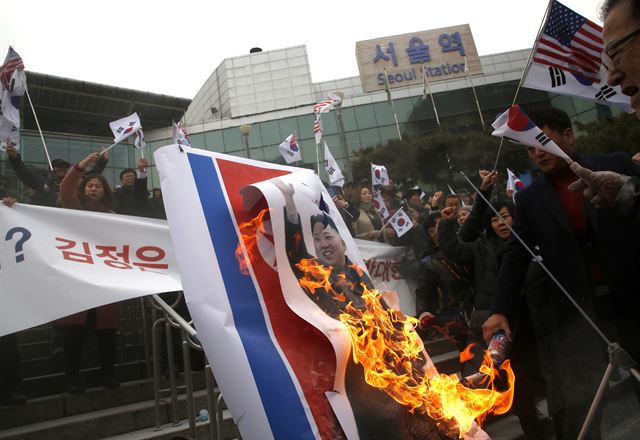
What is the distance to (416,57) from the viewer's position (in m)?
36.6

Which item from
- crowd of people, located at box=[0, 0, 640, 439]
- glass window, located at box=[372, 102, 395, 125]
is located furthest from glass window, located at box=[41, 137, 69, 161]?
crowd of people, located at box=[0, 0, 640, 439]

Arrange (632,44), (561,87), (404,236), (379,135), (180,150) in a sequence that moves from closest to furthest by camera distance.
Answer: (632,44) < (180,150) < (561,87) < (404,236) < (379,135)

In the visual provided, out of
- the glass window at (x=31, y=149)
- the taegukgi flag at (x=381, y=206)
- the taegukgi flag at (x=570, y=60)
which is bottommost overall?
the taegukgi flag at (x=570, y=60)

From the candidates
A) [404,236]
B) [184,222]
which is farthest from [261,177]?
[404,236]

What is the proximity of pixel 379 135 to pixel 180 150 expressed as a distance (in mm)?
30005

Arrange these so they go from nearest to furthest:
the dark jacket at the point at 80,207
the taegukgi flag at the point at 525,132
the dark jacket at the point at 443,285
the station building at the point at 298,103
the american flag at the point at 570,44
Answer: the taegukgi flag at the point at 525,132, the american flag at the point at 570,44, the dark jacket at the point at 80,207, the dark jacket at the point at 443,285, the station building at the point at 298,103

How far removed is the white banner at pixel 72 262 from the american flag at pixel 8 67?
3.86 meters

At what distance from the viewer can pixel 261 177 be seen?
230 centimetres

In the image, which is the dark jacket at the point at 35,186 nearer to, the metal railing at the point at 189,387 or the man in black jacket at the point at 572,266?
the metal railing at the point at 189,387

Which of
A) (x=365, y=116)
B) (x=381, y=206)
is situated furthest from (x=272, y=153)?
(x=381, y=206)

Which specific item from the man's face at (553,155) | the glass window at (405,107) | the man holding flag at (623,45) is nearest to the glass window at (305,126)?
the glass window at (405,107)

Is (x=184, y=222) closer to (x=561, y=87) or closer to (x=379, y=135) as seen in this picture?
(x=561, y=87)

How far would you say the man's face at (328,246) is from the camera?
205 centimetres

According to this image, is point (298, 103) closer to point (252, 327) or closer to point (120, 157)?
point (120, 157)
